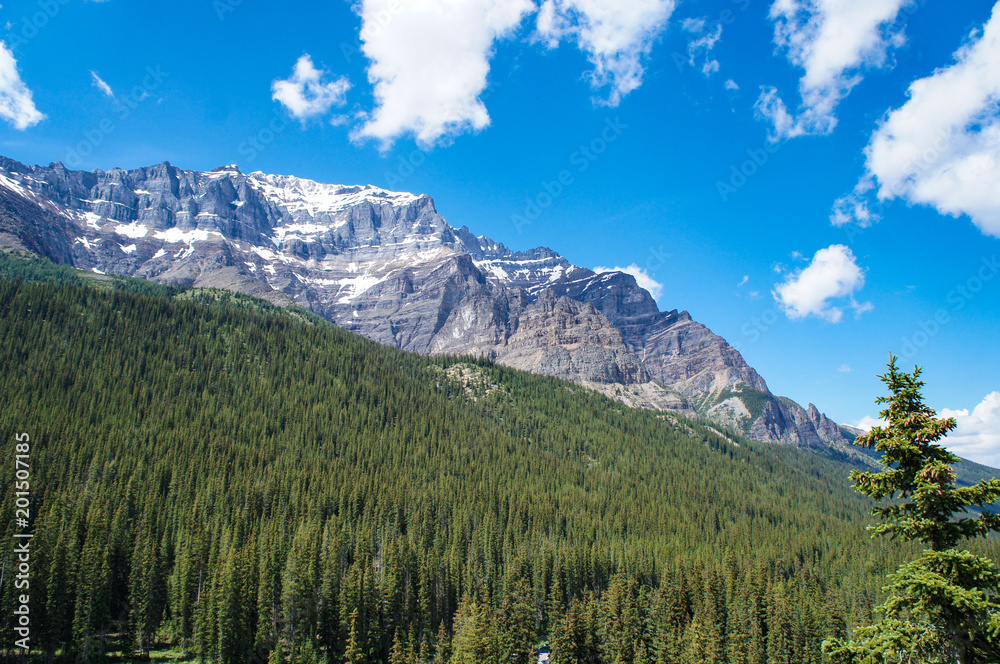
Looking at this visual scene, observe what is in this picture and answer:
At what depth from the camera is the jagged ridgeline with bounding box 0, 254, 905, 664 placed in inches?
2475

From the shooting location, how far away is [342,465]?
130125 millimetres

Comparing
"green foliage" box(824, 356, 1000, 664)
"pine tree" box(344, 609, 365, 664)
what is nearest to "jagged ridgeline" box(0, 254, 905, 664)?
"pine tree" box(344, 609, 365, 664)

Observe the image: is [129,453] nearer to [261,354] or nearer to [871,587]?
[261,354]

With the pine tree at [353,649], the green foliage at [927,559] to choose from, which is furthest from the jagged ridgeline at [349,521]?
the green foliage at [927,559]

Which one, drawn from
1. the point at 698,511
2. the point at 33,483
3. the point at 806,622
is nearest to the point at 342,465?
the point at 33,483

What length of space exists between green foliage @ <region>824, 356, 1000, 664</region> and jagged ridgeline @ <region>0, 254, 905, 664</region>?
4440 cm

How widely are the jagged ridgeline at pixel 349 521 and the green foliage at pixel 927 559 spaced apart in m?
44.4

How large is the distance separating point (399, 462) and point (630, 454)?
3155 inches

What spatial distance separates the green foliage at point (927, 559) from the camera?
13.2m

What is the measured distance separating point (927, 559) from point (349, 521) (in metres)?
101

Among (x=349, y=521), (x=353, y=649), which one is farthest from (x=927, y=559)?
(x=349, y=521)

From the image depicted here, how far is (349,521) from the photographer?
10281 cm

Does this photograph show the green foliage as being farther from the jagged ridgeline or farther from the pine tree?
the pine tree

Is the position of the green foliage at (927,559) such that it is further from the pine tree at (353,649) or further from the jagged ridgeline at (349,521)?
the pine tree at (353,649)
